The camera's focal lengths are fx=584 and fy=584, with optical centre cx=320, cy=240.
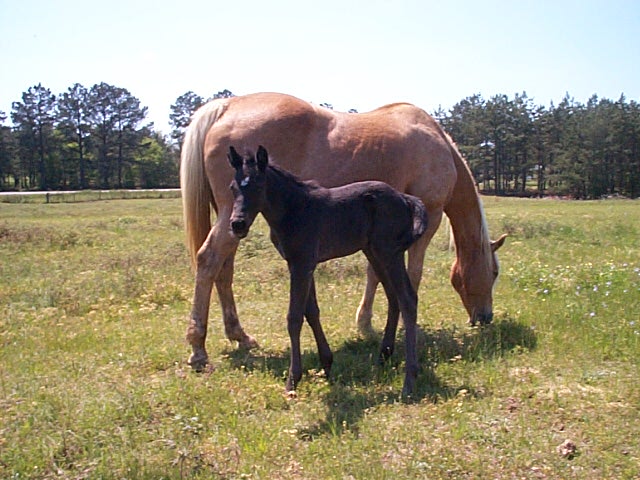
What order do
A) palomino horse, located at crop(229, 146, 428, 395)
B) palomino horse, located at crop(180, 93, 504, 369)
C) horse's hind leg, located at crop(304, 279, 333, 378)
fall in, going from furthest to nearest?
palomino horse, located at crop(180, 93, 504, 369), horse's hind leg, located at crop(304, 279, 333, 378), palomino horse, located at crop(229, 146, 428, 395)

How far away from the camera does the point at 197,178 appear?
5590 millimetres

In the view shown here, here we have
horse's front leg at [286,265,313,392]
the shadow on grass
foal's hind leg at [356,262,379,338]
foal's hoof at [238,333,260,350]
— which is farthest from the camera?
foal's hind leg at [356,262,379,338]

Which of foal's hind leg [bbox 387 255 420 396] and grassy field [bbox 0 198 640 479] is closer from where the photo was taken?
grassy field [bbox 0 198 640 479]

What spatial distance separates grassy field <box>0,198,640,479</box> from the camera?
3.32 metres

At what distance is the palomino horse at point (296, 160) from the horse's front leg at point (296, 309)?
1010 mm

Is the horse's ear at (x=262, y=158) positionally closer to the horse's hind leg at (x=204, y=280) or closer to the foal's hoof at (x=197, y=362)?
the horse's hind leg at (x=204, y=280)

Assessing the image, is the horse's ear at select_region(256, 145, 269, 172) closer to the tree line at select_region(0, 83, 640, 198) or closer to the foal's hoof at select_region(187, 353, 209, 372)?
the foal's hoof at select_region(187, 353, 209, 372)

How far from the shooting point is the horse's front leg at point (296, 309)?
175 inches

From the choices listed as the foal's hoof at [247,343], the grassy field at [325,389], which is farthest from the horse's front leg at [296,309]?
the foal's hoof at [247,343]

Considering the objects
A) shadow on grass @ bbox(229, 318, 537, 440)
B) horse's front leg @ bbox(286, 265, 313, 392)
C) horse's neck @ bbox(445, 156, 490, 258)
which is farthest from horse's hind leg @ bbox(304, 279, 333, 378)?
horse's neck @ bbox(445, 156, 490, 258)

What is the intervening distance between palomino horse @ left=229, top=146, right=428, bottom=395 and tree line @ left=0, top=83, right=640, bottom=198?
53336mm

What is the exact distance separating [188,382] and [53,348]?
1986mm

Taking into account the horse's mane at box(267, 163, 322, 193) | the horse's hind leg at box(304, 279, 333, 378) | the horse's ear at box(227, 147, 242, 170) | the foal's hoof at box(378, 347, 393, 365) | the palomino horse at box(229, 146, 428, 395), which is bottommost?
the foal's hoof at box(378, 347, 393, 365)

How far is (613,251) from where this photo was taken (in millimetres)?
11812
